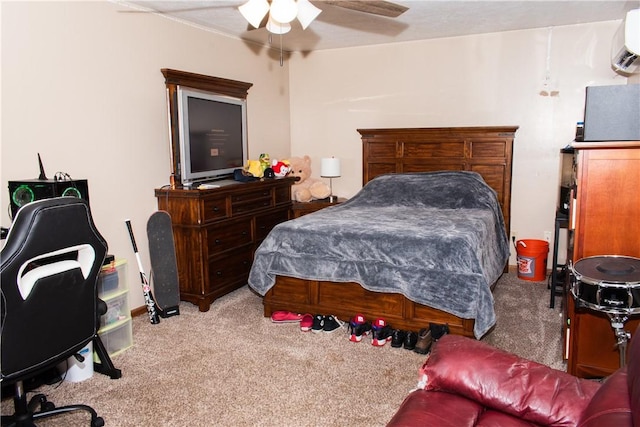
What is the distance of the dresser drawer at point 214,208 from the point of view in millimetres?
3816

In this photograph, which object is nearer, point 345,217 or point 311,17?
point 311,17

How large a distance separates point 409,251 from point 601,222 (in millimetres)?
1148

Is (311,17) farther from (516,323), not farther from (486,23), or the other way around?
(516,323)

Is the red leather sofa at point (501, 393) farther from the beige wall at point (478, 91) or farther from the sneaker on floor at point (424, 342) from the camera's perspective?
the beige wall at point (478, 91)

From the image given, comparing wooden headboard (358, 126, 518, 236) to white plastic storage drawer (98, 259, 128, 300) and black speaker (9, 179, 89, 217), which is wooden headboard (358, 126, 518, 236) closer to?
white plastic storage drawer (98, 259, 128, 300)

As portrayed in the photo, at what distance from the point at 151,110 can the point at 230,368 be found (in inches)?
85.9

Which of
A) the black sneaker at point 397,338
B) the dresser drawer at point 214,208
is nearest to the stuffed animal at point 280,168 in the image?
the dresser drawer at point 214,208

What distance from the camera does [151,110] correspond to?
3.85m

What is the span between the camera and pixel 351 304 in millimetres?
3432

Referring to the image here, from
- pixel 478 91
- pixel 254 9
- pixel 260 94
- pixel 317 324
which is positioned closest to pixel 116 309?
pixel 317 324

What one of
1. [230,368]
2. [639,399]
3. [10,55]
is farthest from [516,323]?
[10,55]

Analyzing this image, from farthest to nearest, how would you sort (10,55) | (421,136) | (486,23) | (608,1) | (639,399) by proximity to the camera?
(421,136)
(486,23)
(608,1)
(10,55)
(639,399)

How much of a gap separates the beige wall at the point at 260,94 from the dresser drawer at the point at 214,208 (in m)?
0.48

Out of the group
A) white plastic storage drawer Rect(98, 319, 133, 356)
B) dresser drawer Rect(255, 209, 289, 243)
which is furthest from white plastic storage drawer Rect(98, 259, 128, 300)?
dresser drawer Rect(255, 209, 289, 243)
